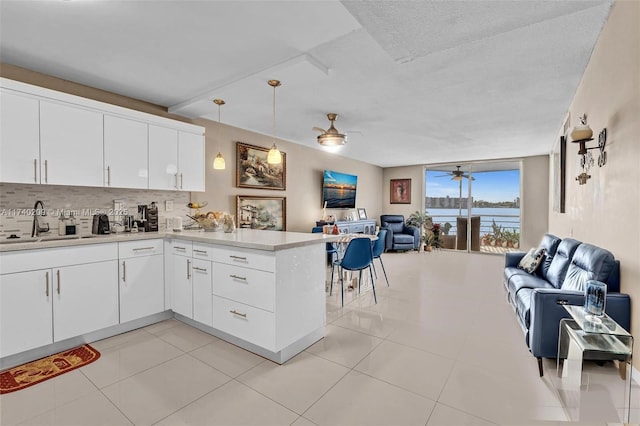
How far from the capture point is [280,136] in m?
5.62

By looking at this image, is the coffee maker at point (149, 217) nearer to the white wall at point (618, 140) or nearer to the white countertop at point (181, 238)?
the white countertop at point (181, 238)

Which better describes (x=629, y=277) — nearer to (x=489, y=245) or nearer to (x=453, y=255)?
(x=453, y=255)

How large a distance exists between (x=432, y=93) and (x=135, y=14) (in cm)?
296

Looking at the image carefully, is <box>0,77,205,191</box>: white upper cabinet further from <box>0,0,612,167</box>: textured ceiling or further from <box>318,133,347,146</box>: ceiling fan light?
<box>318,133,347,146</box>: ceiling fan light

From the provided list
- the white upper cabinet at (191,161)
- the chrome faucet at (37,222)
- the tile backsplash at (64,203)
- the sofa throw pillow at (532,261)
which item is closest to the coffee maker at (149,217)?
the tile backsplash at (64,203)

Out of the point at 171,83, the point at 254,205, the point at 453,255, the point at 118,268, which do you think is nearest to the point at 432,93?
the point at 171,83

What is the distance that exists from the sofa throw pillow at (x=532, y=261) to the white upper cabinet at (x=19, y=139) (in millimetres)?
5338

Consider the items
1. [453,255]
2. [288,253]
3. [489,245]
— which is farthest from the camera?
[489,245]

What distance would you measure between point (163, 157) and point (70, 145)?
0.89 m

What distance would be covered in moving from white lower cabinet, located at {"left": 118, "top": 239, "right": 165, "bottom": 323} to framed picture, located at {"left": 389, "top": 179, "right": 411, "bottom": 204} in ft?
24.9

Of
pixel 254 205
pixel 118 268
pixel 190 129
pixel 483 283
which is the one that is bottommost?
pixel 483 283

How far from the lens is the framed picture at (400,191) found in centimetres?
937

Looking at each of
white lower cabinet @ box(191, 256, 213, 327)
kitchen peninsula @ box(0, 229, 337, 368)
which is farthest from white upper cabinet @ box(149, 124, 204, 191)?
white lower cabinet @ box(191, 256, 213, 327)

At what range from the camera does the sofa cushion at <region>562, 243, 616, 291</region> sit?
2.27 m
